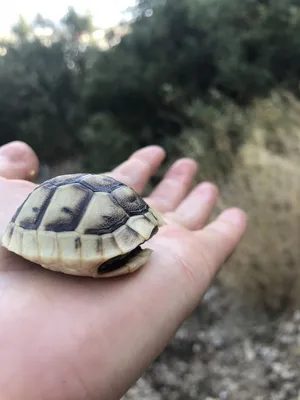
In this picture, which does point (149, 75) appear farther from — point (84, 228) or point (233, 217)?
point (84, 228)

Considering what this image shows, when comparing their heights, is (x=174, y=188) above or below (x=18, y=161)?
below

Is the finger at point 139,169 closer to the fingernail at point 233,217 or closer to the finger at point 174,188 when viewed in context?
the finger at point 174,188

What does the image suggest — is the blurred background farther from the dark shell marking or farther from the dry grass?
the dark shell marking

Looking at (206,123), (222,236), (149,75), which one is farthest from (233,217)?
(149,75)

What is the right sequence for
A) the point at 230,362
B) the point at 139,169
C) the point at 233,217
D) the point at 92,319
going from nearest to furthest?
the point at 92,319
the point at 233,217
the point at 139,169
the point at 230,362

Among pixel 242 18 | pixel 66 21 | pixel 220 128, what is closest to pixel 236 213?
pixel 220 128

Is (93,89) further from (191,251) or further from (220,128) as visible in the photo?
(191,251)

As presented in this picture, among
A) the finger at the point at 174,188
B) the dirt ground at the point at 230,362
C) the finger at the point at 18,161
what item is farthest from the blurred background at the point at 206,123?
the finger at the point at 18,161

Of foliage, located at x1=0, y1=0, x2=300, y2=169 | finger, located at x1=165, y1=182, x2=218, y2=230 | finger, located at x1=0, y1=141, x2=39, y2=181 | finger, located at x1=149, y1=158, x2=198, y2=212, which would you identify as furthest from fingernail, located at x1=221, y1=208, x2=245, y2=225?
foliage, located at x1=0, y1=0, x2=300, y2=169
